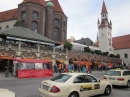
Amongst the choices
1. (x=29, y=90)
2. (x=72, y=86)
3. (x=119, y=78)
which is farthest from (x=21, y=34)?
(x=72, y=86)

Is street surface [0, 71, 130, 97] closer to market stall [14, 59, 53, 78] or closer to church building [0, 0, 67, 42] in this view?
market stall [14, 59, 53, 78]

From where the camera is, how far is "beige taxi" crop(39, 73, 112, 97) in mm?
6262

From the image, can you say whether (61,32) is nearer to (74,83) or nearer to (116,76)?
(116,76)

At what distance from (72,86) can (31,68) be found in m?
13.0

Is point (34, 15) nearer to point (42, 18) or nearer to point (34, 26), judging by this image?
point (42, 18)

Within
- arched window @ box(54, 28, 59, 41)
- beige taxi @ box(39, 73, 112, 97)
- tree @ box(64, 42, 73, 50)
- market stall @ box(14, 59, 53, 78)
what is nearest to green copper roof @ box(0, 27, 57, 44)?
tree @ box(64, 42, 73, 50)

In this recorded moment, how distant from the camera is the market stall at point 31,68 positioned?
1806 centimetres

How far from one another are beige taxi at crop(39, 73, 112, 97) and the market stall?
11703mm

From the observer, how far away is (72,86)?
6.66 meters

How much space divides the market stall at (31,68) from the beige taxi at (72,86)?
461 inches

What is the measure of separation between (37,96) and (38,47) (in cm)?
2240

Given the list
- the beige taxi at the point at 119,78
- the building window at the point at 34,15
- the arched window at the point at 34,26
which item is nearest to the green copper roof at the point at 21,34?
the arched window at the point at 34,26

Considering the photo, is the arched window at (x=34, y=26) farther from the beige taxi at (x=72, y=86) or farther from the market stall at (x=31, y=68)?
the beige taxi at (x=72, y=86)

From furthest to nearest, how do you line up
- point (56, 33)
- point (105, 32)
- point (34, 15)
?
point (105, 32), point (56, 33), point (34, 15)
